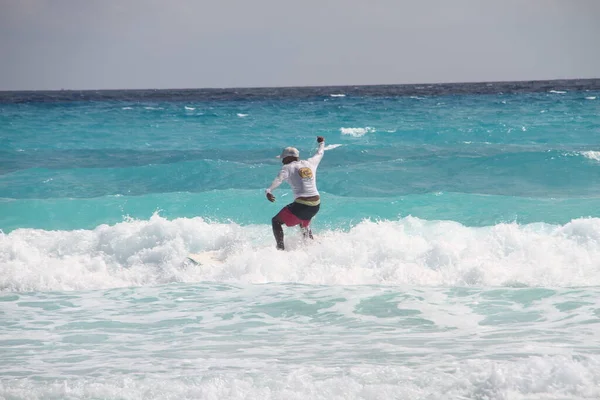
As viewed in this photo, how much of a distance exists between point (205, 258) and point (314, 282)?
1.96m

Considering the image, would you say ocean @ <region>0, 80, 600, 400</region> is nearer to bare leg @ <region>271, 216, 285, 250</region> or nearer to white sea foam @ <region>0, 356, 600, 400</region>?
white sea foam @ <region>0, 356, 600, 400</region>

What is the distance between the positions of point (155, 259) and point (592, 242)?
6823 mm

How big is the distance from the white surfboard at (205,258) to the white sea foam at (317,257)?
179 millimetres

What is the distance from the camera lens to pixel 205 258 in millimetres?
11047

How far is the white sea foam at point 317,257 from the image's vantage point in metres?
9.98

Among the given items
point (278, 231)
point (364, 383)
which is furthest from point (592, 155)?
point (364, 383)

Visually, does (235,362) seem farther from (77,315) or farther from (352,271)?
(352,271)

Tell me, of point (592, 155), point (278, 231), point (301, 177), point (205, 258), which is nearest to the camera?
point (301, 177)

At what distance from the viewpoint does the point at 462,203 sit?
15484 millimetres

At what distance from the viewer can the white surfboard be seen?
35.7 ft

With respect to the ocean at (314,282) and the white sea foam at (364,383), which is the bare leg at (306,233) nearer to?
the ocean at (314,282)

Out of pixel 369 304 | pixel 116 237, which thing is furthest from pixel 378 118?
pixel 369 304

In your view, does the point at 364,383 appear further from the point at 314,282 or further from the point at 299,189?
the point at 299,189

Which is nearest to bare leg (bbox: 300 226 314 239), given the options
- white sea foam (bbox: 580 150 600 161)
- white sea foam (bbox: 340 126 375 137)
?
white sea foam (bbox: 580 150 600 161)
